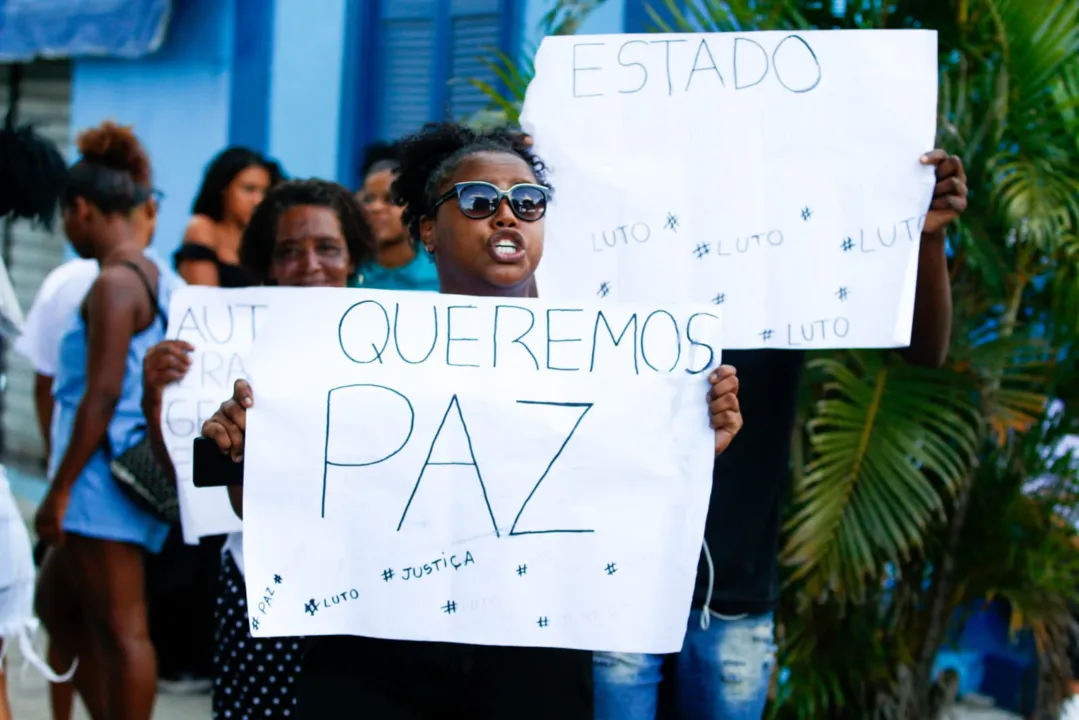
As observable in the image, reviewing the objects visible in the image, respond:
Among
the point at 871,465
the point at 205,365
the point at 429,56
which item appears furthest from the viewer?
the point at 429,56

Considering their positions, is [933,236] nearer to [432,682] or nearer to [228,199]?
[432,682]

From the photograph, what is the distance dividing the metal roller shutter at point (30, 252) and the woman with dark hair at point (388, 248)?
4.27m

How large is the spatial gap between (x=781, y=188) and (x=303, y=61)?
4.87m

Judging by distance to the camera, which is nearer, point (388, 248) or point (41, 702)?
point (388, 248)

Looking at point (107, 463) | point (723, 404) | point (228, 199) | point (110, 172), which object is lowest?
point (107, 463)

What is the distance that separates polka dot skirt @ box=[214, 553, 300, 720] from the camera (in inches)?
122

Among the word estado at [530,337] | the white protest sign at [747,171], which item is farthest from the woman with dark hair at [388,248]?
the word estado at [530,337]

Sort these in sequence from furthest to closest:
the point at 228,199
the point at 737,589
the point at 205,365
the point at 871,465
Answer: the point at 228,199, the point at 871,465, the point at 205,365, the point at 737,589

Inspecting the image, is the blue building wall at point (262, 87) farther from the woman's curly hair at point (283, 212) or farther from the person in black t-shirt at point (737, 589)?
the person in black t-shirt at point (737, 589)

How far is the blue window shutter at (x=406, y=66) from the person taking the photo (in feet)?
23.5

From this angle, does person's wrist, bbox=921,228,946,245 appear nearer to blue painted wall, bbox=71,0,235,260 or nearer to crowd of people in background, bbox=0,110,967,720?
crowd of people in background, bbox=0,110,967,720

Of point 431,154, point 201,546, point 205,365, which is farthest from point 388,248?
point 431,154

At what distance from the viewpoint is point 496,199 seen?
260cm

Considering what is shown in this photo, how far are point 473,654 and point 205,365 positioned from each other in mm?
1285
